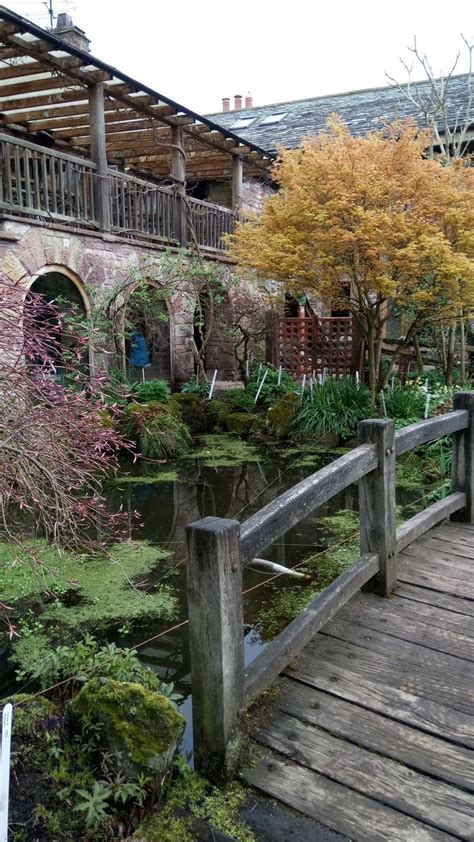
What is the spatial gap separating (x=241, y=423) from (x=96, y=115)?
17.9 ft

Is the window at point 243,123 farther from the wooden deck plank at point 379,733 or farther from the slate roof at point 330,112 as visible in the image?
the wooden deck plank at point 379,733

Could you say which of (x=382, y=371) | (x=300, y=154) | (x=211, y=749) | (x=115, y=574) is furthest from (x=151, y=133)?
(x=211, y=749)

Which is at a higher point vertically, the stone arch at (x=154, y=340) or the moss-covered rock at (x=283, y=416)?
the stone arch at (x=154, y=340)

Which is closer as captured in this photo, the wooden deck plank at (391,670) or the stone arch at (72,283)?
the wooden deck plank at (391,670)

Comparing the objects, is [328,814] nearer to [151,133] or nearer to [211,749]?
[211,749]

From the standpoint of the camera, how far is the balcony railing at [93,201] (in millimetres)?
9133

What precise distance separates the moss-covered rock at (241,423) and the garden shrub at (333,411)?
→ 775 millimetres

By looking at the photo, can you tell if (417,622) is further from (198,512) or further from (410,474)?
(410,474)

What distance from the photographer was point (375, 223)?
7586mm

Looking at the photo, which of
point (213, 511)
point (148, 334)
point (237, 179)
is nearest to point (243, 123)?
point (237, 179)

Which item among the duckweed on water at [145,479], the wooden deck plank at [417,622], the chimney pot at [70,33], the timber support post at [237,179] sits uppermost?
the chimney pot at [70,33]

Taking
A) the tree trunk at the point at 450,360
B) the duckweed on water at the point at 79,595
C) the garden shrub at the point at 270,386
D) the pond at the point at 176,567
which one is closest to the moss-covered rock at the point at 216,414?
the garden shrub at the point at 270,386

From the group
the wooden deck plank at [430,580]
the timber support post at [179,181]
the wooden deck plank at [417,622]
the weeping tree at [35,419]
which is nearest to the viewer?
the weeping tree at [35,419]

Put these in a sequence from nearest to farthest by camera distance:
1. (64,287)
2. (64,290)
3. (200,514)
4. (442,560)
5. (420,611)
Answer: (420,611)
(442,560)
(200,514)
(64,290)
(64,287)
